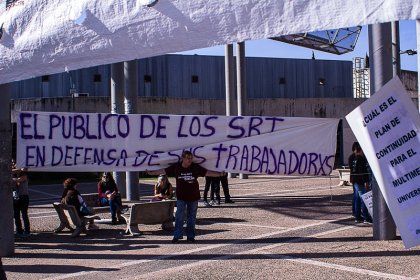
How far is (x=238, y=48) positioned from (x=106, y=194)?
17.1 meters

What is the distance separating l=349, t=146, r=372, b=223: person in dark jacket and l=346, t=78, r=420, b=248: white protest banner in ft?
14.0

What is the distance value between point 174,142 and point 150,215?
2.27 metres

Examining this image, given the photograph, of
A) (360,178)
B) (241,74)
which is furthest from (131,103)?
(241,74)

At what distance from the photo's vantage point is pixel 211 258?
31.5 ft

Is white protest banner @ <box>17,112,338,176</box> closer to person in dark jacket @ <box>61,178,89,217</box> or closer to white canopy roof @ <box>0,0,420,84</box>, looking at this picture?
white canopy roof @ <box>0,0,420,84</box>

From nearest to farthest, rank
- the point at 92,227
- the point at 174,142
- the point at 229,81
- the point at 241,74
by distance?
the point at 174,142, the point at 92,227, the point at 241,74, the point at 229,81

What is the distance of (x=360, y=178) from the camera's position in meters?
13.0

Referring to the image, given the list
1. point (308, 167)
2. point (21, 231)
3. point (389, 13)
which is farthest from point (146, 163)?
point (389, 13)

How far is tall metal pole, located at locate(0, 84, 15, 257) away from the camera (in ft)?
33.1

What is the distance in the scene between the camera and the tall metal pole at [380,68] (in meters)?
10.6

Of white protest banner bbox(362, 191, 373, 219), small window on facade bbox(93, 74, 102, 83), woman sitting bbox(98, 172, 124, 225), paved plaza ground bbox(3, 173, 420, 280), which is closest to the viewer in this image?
paved plaza ground bbox(3, 173, 420, 280)

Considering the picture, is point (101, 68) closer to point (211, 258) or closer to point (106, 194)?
point (106, 194)

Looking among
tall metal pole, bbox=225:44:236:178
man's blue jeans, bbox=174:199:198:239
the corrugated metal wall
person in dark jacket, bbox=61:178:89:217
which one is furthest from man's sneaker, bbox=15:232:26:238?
the corrugated metal wall

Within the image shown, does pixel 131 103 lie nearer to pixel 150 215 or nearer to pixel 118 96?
pixel 118 96
